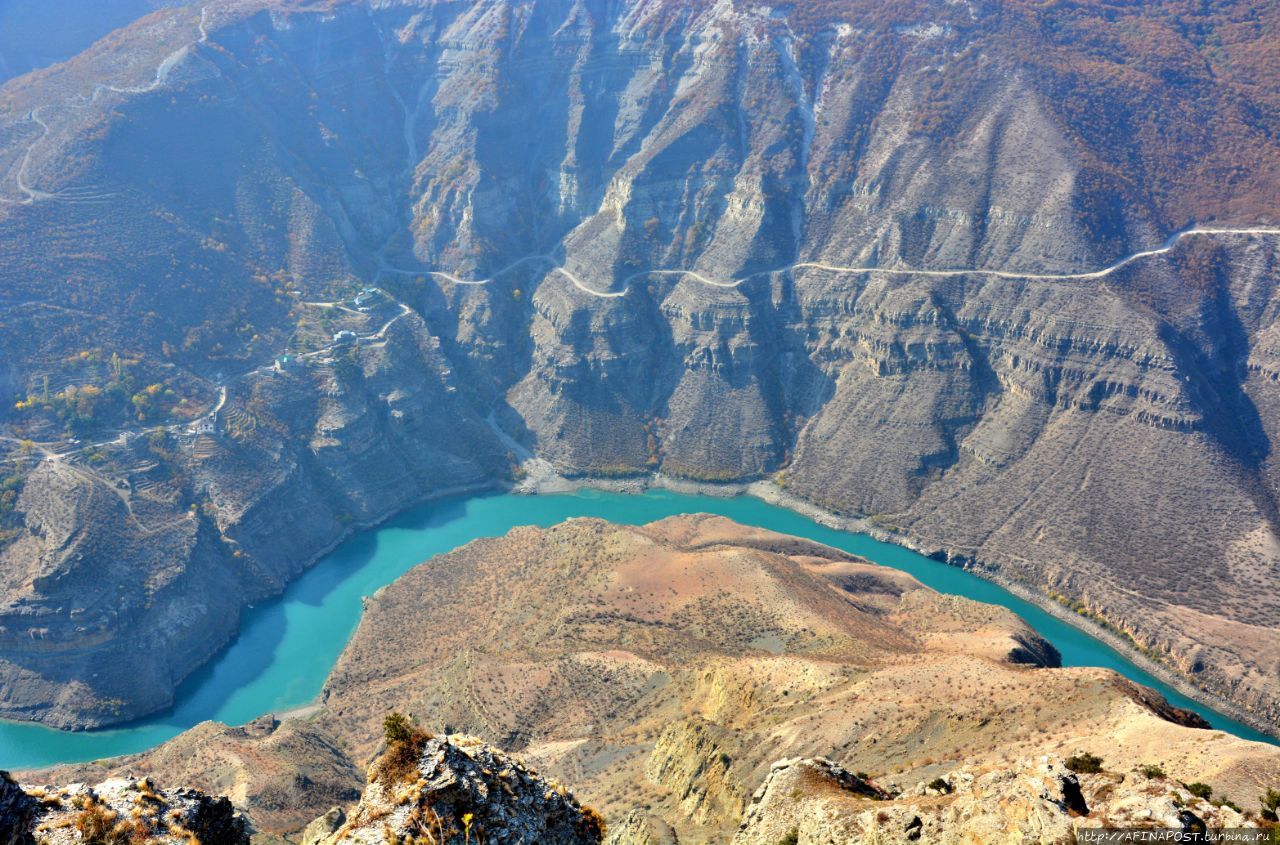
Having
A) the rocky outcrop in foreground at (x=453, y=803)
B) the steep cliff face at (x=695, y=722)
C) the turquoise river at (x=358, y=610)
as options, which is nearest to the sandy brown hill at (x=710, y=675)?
the steep cliff face at (x=695, y=722)

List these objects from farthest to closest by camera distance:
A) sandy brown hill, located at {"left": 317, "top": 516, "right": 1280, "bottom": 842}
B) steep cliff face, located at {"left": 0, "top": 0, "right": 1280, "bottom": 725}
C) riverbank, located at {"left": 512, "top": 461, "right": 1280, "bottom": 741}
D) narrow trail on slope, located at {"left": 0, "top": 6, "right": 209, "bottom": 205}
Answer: narrow trail on slope, located at {"left": 0, "top": 6, "right": 209, "bottom": 205} < steep cliff face, located at {"left": 0, "top": 0, "right": 1280, "bottom": 725} < riverbank, located at {"left": 512, "top": 461, "right": 1280, "bottom": 741} < sandy brown hill, located at {"left": 317, "top": 516, "right": 1280, "bottom": 842}

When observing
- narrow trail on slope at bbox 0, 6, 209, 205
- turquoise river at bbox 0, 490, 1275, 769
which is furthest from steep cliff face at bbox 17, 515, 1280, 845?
narrow trail on slope at bbox 0, 6, 209, 205

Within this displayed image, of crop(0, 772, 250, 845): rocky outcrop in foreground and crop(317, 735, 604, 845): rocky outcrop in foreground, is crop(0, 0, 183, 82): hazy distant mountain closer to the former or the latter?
crop(0, 772, 250, 845): rocky outcrop in foreground

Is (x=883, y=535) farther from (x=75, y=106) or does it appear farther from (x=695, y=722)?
(x=75, y=106)

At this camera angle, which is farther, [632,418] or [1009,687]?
[632,418]

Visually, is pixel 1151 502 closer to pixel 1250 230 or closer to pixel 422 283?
pixel 1250 230

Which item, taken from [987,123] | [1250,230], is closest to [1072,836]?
[1250,230]
